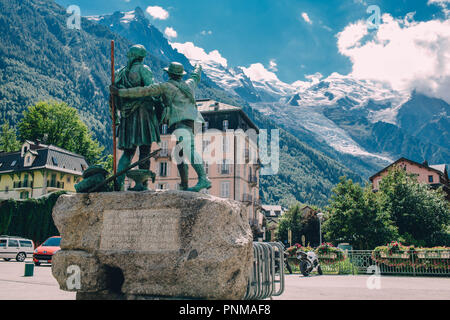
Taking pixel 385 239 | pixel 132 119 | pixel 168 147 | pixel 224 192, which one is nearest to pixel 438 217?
pixel 385 239

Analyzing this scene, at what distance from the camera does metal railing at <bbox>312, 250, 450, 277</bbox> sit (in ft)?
59.1

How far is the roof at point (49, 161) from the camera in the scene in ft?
147

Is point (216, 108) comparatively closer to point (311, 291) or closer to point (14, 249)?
point (14, 249)

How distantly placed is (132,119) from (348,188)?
2385cm

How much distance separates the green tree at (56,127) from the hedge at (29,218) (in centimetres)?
1524

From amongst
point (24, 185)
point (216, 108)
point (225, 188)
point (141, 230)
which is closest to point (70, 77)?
point (24, 185)

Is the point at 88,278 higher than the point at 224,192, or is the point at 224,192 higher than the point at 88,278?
the point at 224,192

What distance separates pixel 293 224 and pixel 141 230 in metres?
60.2

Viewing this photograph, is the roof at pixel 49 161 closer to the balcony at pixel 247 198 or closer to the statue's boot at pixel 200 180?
the balcony at pixel 247 198

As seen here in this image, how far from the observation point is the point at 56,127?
155ft
